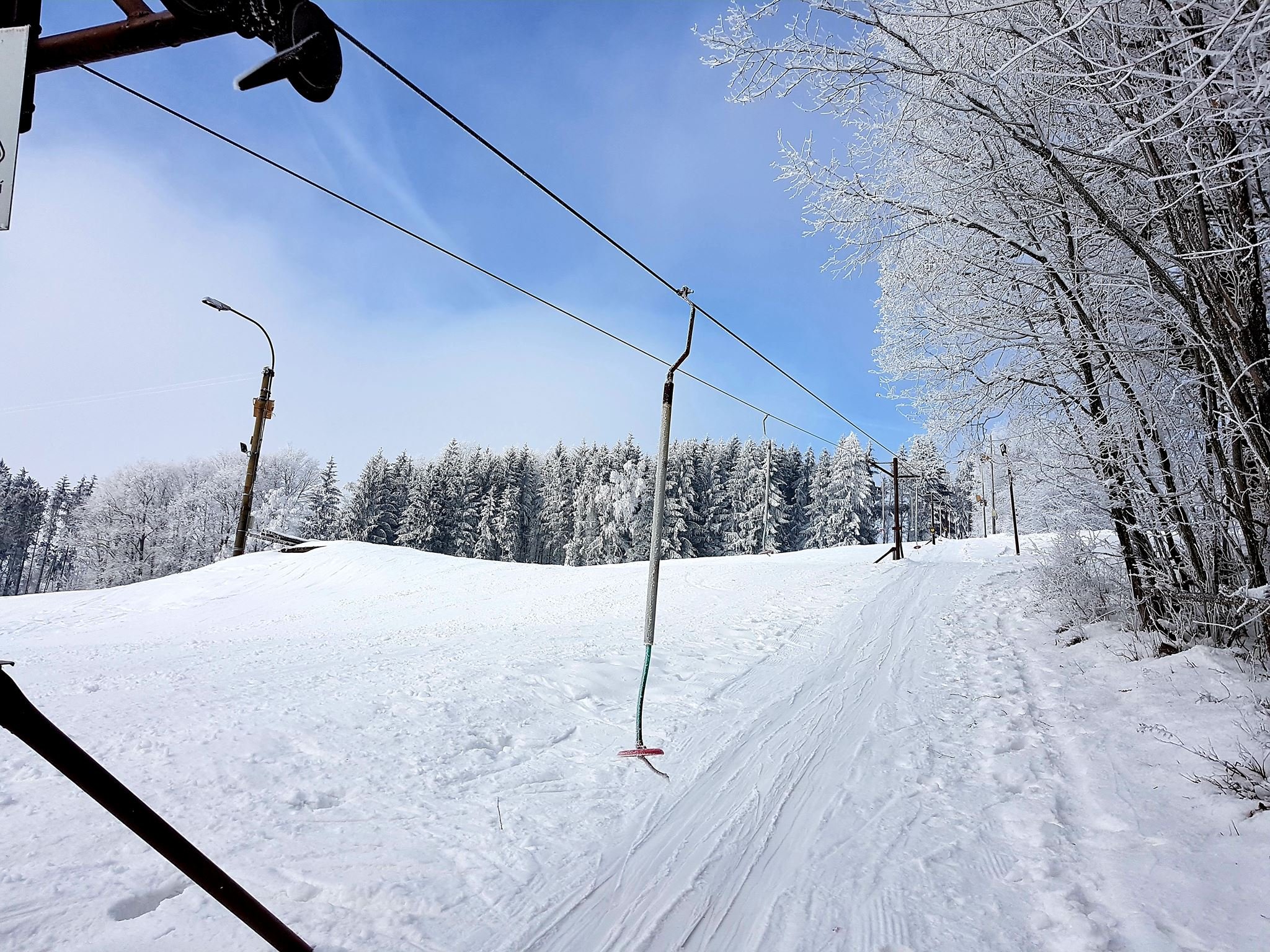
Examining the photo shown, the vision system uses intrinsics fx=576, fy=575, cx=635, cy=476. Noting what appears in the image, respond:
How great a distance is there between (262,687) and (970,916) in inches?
216

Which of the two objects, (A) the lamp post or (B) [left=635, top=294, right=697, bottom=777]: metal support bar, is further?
(A) the lamp post

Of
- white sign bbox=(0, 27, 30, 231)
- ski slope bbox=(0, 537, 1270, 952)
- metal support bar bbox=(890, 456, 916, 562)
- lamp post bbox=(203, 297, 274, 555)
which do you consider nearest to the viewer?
white sign bbox=(0, 27, 30, 231)

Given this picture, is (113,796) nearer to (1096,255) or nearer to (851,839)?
(851,839)

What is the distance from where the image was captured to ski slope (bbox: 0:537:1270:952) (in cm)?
238

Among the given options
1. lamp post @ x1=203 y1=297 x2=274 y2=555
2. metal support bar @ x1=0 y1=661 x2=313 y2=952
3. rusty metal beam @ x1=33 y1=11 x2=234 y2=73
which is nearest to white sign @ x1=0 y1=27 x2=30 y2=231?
rusty metal beam @ x1=33 y1=11 x2=234 y2=73

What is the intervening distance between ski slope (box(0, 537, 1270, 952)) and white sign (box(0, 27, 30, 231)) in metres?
2.45

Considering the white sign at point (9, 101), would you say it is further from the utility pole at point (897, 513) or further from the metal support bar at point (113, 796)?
the utility pole at point (897, 513)

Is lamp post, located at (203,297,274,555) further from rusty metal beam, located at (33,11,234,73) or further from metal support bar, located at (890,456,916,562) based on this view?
metal support bar, located at (890,456,916,562)

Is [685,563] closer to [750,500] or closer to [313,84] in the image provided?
[313,84]

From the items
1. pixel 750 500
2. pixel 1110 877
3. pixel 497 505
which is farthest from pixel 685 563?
pixel 497 505

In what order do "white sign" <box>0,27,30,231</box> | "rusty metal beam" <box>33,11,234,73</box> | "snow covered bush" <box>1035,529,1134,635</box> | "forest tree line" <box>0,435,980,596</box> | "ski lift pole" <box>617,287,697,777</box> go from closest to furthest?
1. "white sign" <box>0,27,30,231</box>
2. "rusty metal beam" <box>33,11,234,73</box>
3. "ski lift pole" <box>617,287,697,777</box>
4. "snow covered bush" <box>1035,529,1134,635</box>
5. "forest tree line" <box>0,435,980,596</box>

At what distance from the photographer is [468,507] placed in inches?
1870

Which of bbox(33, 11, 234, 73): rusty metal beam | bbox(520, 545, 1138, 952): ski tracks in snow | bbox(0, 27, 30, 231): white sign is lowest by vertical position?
bbox(520, 545, 1138, 952): ski tracks in snow

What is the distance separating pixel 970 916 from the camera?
8.36ft
